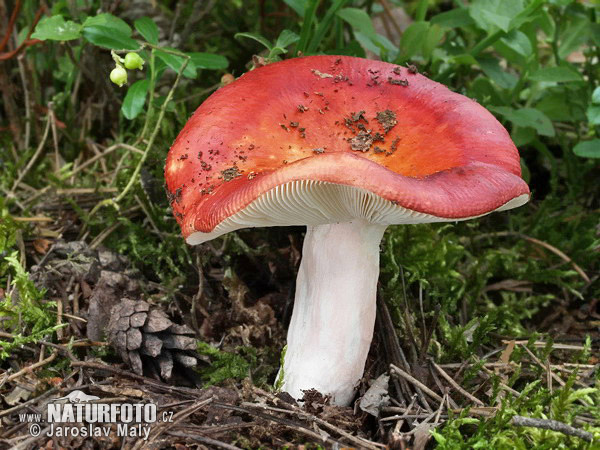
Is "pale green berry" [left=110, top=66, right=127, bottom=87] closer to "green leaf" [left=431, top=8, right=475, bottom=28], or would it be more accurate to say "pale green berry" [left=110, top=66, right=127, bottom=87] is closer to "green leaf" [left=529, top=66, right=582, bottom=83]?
"green leaf" [left=431, top=8, right=475, bottom=28]

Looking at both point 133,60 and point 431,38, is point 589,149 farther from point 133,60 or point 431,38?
point 133,60

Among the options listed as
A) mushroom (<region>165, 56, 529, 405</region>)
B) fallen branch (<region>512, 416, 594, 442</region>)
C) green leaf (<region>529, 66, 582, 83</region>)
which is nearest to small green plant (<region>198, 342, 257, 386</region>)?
mushroom (<region>165, 56, 529, 405</region>)

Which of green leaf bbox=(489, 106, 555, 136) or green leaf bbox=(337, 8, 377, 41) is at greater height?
green leaf bbox=(337, 8, 377, 41)

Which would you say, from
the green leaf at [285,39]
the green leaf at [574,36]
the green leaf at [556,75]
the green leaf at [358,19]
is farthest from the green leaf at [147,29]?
the green leaf at [574,36]

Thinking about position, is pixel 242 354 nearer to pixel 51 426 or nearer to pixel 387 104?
pixel 51 426

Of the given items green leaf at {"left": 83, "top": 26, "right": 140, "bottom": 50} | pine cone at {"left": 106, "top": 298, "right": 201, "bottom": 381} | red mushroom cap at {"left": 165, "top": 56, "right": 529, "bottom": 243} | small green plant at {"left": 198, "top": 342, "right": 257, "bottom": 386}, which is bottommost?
small green plant at {"left": 198, "top": 342, "right": 257, "bottom": 386}

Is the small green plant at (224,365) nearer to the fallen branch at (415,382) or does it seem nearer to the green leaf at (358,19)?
the fallen branch at (415,382)

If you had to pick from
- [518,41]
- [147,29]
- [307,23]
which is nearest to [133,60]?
[147,29]
